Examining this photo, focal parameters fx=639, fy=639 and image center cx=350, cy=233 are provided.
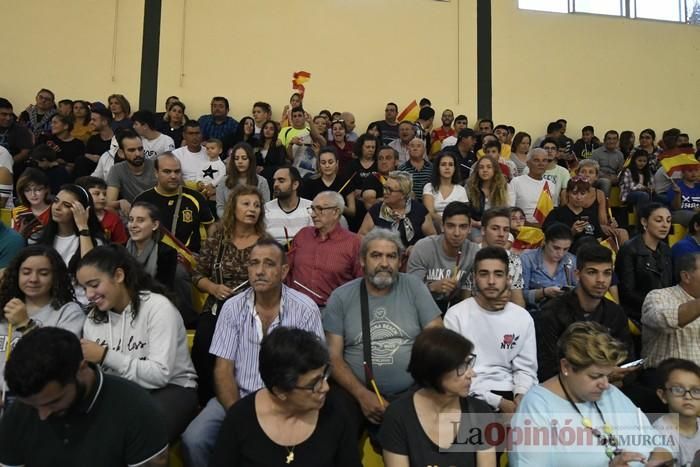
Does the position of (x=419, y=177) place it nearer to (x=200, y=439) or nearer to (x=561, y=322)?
(x=561, y=322)

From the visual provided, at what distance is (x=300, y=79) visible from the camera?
9055mm

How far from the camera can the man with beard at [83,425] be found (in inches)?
74.9

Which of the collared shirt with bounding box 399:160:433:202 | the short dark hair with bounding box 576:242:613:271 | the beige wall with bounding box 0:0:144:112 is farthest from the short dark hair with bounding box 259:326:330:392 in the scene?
the beige wall with bounding box 0:0:144:112

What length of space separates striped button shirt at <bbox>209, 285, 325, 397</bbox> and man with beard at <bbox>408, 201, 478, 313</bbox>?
3.52 ft

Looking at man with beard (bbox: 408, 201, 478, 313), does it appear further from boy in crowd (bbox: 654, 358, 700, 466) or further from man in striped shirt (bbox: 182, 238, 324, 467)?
boy in crowd (bbox: 654, 358, 700, 466)

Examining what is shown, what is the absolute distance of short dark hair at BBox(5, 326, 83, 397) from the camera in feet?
5.81

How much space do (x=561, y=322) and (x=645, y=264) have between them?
1.47 metres

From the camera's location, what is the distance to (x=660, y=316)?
3.58 m

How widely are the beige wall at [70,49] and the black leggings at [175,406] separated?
6.82 metres

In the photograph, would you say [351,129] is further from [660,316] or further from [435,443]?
[435,443]

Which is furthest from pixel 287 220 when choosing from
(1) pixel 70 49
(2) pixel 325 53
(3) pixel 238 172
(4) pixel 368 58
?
(1) pixel 70 49

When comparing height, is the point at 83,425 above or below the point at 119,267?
below

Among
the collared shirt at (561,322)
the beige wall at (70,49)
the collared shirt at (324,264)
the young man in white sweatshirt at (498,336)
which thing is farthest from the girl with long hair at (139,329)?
the beige wall at (70,49)

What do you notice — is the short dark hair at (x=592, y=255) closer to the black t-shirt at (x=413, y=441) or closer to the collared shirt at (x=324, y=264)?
the collared shirt at (x=324, y=264)
